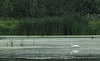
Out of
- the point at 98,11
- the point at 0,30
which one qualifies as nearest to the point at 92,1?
the point at 98,11

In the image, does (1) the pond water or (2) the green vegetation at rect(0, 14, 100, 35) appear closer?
(1) the pond water

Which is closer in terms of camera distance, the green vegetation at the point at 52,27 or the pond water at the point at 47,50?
the pond water at the point at 47,50

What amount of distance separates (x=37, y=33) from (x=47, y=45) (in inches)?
276

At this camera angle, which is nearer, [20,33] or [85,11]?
[20,33]

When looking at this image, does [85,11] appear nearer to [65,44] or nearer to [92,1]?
[92,1]

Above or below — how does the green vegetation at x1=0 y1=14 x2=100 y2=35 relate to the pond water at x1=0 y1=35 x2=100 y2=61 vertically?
below

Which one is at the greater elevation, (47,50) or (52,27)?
(47,50)

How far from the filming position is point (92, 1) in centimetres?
3706

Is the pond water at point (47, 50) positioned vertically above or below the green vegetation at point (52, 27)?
above

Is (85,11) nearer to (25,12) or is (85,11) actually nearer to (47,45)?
(25,12)

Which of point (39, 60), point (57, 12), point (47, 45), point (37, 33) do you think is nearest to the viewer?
point (39, 60)

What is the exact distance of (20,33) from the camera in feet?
65.6

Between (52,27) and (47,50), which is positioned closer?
(47,50)

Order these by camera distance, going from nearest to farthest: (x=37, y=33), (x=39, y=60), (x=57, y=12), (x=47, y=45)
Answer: (x=39, y=60)
(x=47, y=45)
(x=37, y=33)
(x=57, y=12)
